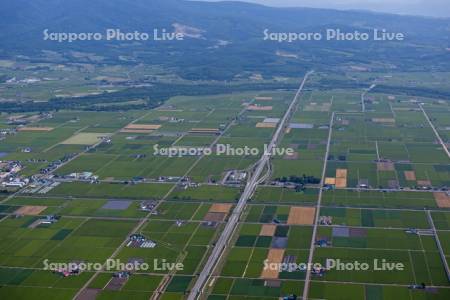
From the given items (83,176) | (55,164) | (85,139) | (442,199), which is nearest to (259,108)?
(85,139)

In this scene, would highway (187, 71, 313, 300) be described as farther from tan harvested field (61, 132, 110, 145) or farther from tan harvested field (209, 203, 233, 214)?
tan harvested field (61, 132, 110, 145)

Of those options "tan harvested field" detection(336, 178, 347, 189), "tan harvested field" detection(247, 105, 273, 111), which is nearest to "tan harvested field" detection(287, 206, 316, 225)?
"tan harvested field" detection(336, 178, 347, 189)

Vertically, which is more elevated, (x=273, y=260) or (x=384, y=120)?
(x=273, y=260)

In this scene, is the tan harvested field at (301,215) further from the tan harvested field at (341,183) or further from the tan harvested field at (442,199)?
the tan harvested field at (442,199)

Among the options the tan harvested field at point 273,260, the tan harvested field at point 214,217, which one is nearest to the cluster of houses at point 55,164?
the tan harvested field at point 214,217

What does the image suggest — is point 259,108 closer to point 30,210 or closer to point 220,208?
point 220,208
